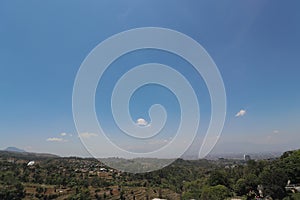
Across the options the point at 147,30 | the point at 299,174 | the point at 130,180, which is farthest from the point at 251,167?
the point at 147,30

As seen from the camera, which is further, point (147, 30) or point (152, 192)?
point (152, 192)

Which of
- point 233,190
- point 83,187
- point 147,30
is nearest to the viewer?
point 147,30

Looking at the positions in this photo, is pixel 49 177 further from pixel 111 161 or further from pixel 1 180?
pixel 111 161

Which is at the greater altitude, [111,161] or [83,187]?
[111,161]

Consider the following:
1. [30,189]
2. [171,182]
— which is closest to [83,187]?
[30,189]

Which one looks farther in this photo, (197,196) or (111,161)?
(197,196)

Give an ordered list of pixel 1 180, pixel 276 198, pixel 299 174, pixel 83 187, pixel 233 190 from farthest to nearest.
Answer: pixel 83 187
pixel 1 180
pixel 233 190
pixel 299 174
pixel 276 198

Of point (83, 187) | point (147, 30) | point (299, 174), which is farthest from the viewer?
point (83, 187)

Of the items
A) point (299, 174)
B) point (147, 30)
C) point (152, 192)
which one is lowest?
point (152, 192)

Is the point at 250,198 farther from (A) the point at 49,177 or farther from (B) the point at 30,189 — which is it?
(A) the point at 49,177
